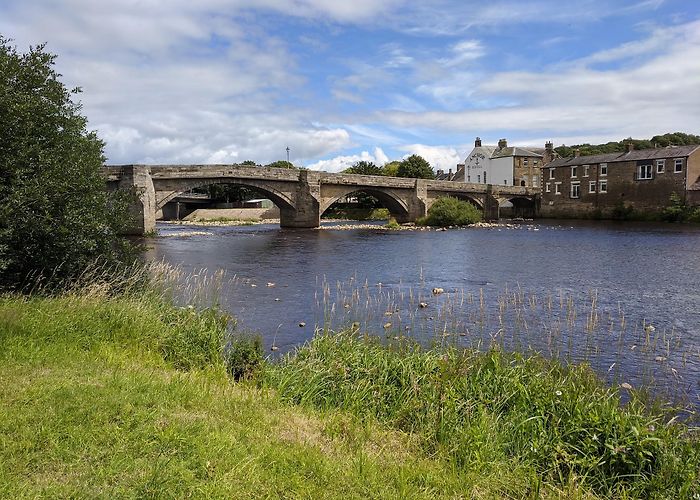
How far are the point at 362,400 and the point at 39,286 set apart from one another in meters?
8.09

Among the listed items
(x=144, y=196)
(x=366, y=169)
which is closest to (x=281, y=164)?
(x=366, y=169)

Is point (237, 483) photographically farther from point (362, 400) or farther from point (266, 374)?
point (266, 374)

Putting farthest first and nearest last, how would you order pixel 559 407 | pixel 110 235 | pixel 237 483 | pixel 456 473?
pixel 110 235, pixel 559 407, pixel 456 473, pixel 237 483

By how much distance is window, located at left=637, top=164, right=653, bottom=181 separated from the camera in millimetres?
66562

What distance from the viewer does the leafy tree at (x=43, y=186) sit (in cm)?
1118

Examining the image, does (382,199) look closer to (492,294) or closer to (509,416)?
(492,294)

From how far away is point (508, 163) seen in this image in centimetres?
9606

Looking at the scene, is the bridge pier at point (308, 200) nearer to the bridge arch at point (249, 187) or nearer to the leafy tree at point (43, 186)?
the bridge arch at point (249, 187)

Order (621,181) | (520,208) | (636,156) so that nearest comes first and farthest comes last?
1. (636,156)
2. (621,181)
3. (520,208)

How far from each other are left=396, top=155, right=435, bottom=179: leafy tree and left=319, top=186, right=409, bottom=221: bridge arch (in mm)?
31295

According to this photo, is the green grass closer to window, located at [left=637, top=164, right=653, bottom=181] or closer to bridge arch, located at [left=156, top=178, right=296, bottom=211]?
bridge arch, located at [left=156, top=178, right=296, bottom=211]

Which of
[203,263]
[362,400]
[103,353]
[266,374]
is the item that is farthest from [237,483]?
[203,263]

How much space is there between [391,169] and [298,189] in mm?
57929

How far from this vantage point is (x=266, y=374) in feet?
27.4
